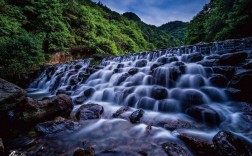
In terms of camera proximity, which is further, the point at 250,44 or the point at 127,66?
the point at 127,66

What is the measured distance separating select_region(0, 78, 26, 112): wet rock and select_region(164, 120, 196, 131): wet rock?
3759 millimetres

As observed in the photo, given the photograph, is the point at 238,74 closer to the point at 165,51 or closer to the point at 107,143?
the point at 107,143

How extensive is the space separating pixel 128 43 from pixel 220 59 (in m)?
28.2

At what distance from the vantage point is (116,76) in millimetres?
8648

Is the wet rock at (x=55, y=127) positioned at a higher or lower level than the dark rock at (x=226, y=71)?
lower

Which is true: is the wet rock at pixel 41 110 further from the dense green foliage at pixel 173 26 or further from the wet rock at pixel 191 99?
the dense green foliage at pixel 173 26

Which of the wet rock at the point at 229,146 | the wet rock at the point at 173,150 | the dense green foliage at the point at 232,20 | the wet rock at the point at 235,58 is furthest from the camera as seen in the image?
the dense green foliage at the point at 232,20

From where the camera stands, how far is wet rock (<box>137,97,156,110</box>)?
5371 mm

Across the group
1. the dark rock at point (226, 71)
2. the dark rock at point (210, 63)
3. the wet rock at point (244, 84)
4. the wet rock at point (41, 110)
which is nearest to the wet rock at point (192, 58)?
the dark rock at point (210, 63)

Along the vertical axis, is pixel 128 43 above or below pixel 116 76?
above

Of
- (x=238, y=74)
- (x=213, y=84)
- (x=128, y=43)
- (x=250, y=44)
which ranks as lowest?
(x=213, y=84)

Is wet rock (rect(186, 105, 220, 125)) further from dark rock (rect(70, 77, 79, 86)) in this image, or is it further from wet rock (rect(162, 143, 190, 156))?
dark rock (rect(70, 77, 79, 86))

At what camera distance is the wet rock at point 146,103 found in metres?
5.37

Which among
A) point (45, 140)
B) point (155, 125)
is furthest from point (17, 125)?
point (155, 125)
